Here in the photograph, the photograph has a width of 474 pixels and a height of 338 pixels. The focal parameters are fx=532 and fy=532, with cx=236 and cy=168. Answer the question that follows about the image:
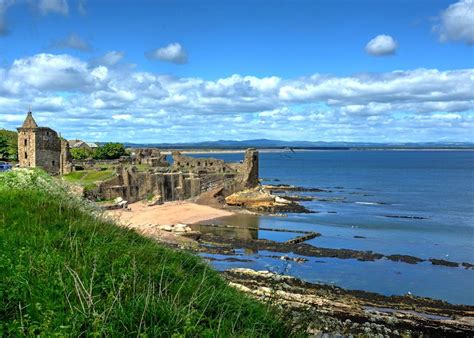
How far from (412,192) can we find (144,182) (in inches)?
1947

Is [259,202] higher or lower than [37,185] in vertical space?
lower

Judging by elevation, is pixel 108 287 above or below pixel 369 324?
above

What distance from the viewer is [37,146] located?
53.5 meters

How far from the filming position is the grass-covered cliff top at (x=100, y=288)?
264 inches

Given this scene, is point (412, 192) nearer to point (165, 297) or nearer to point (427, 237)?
point (427, 237)

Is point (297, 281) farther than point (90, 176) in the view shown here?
No

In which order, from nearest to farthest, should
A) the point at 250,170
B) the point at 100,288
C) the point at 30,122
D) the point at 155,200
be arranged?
the point at 100,288 → the point at 30,122 → the point at 155,200 → the point at 250,170

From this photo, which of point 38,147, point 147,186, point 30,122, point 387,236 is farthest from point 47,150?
point 387,236

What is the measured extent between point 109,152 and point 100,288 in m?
93.5

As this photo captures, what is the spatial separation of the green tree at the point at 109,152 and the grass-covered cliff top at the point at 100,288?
286 feet

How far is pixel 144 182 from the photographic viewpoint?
60844mm

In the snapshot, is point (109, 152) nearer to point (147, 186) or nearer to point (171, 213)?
point (147, 186)

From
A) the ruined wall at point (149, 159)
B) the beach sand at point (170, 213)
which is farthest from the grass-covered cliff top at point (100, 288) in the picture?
the ruined wall at point (149, 159)

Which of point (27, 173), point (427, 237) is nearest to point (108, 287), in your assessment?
point (27, 173)
